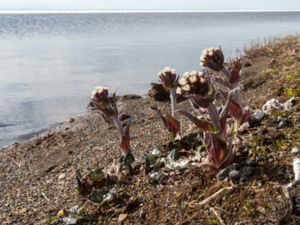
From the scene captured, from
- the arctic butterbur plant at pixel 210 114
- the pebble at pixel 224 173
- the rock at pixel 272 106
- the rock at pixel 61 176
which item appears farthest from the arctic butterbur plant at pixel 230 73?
the rock at pixel 61 176

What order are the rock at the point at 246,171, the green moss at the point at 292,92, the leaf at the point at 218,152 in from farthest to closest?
1. the green moss at the point at 292,92
2. the leaf at the point at 218,152
3. the rock at the point at 246,171

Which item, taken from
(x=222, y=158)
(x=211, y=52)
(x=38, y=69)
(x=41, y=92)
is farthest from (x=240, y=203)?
(x=38, y=69)

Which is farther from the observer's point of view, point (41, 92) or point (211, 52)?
point (41, 92)

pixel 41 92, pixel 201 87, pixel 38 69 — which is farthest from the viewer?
pixel 38 69

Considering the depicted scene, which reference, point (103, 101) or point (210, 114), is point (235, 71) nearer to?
point (210, 114)

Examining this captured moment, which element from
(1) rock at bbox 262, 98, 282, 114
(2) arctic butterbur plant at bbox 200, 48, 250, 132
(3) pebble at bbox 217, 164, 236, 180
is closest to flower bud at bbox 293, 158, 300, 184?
(3) pebble at bbox 217, 164, 236, 180

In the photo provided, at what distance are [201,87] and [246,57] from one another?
51.8 ft

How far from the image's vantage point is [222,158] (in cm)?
468

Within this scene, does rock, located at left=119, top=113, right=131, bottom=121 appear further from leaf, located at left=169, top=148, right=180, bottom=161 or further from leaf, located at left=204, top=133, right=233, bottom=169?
leaf, located at left=204, top=133, right=233, bottom=169

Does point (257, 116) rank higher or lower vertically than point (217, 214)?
higher

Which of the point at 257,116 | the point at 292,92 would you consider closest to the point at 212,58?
the point at 257,116

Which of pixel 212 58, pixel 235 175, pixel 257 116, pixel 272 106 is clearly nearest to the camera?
pixel 235 175

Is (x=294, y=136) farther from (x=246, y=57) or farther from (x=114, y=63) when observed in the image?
(x=114, y=63)

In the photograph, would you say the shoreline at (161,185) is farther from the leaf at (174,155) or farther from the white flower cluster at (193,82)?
the white flower cluster at (193,82)
